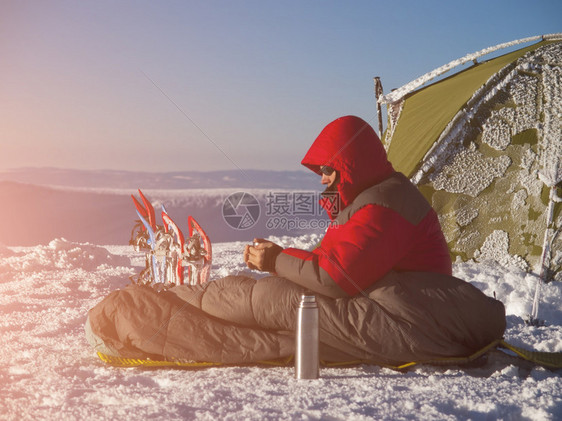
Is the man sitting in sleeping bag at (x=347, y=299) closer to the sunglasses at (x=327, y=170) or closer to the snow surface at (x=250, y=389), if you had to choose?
the sunglasses at (x=327, y=170)

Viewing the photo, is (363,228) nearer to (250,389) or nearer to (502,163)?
(250,389)

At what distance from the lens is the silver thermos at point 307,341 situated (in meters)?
2.96

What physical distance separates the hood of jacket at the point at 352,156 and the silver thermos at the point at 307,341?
74cm

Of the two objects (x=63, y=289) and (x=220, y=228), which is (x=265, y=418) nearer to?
(x=63, y=289)

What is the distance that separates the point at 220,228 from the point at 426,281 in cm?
1197

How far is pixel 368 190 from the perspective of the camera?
3209 mm

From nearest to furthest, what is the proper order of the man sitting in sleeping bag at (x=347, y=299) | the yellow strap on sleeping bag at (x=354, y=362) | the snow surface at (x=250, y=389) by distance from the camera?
the snow surface at (x=250, y=389) → the man sitting in sleeping bag at (x=347, y=299) → the yellow strap on sleeping bag at (x=354, y=362)

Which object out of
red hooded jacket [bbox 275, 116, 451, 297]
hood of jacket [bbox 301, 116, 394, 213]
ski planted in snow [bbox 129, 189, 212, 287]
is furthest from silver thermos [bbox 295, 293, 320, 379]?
ski planted in snow [bbox 129, 189, 212, 287]

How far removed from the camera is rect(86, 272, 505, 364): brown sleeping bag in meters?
3.12

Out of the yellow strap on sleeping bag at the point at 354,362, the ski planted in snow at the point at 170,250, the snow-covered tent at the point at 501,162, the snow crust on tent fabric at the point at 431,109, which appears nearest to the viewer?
the yellow strap on sleeping bag at the point at 354,362

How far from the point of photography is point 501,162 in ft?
20.1

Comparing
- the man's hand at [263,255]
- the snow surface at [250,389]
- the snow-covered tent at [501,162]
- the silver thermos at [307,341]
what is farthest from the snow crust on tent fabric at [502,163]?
the silver thermos at [307,341]

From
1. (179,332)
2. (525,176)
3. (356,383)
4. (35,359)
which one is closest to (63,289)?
(35,359)

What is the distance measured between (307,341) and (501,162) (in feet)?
13.2
